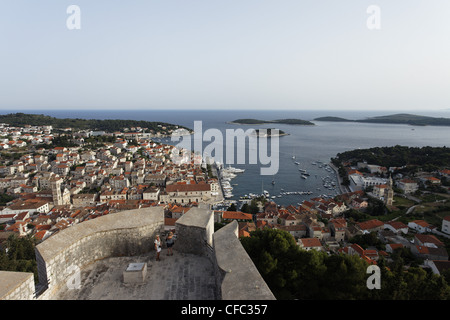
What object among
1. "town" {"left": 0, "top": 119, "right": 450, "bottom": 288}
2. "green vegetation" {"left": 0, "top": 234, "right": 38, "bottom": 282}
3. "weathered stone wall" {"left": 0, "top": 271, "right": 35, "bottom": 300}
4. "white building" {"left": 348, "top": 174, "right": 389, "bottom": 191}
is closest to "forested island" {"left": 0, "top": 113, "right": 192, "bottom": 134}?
"town" {"left": 0, "top": 119, "right": 450, "bottom": 288}

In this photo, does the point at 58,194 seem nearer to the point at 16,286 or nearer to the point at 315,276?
the point at 16,286

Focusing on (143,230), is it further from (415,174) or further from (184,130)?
(184,130)

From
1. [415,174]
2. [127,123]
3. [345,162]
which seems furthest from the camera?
[127,123]

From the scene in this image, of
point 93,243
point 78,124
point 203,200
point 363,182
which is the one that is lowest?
point 203,200

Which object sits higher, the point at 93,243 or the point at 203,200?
Result: the point at 93,243

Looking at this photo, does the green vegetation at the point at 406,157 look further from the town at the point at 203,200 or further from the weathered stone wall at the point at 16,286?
the weathered stone wall at the point at 16,286

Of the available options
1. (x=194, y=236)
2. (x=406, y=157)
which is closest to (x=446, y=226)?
(x=194, y=236)

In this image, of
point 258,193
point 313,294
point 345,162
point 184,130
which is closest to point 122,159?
point 258,193
